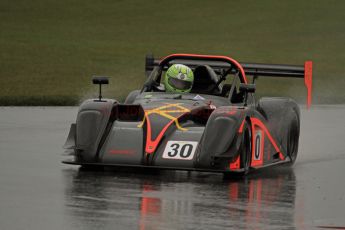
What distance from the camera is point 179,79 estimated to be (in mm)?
14305

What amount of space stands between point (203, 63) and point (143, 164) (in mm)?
3304

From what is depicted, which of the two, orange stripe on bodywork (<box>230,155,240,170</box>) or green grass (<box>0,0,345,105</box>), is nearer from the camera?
orange stripe on bodywork (<box>230,155,240,170</box>)

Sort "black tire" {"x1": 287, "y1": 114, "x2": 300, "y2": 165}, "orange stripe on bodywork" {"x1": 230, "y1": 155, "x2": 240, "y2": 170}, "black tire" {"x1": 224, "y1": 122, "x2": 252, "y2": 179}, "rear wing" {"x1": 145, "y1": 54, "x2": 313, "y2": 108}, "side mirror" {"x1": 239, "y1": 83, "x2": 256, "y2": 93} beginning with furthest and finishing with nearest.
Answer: "rear wing" {"x1": 145, "y1": 54, "x2": 313, "y2": 108}
"black tire" {"x1": 287, "y1": 114, "x2": 300, "y2": 165}
"side mirror" {"x1": 239, "y1": 83, "x2": 256, "y2": 93}
"black tire" {"x1": 224, "y1": 122, "x2": 252, "y2": 179}
"orange stripe on bodywork" {"x1": 230, "y1": 155, "x2": 240, "y2": 170}

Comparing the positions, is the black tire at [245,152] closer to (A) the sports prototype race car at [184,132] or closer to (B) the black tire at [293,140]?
(A) the sports prototype race car at [184,132]

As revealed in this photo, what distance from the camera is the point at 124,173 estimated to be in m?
12.6

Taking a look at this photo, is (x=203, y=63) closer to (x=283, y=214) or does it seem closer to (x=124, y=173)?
(x=124, y=173)

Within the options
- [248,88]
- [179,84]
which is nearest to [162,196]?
[248,88]

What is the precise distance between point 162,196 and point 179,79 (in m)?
3.79

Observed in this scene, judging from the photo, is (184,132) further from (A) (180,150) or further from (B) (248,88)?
(B) (248,88)

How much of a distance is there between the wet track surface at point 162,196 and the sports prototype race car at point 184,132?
21cm

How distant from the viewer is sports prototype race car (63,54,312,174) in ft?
39.6

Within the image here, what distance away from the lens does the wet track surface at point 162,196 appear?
30.1 ft

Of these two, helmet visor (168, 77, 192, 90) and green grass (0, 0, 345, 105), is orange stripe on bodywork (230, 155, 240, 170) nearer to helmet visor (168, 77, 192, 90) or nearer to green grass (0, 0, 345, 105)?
helmet visor (168, 77, 192, 90)

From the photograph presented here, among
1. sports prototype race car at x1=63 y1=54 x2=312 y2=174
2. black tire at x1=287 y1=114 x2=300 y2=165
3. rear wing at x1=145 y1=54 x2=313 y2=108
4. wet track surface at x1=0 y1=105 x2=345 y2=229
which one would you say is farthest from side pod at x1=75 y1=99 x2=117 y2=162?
black tire at x1=287 y1=114 x2=300 y2=165
